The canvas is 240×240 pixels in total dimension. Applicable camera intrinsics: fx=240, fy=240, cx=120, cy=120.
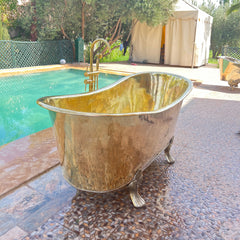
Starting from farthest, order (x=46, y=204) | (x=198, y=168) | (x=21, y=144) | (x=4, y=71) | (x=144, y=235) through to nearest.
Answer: (x=4, y=71), (x=21, y=144), (x=198, y=168), (x=46, y=204), (x=144, y=235)

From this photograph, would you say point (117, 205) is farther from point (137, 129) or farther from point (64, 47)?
point (64, 47)

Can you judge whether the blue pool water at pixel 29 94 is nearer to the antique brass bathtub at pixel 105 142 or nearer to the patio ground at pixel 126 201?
the patio ground at pixel 126 201

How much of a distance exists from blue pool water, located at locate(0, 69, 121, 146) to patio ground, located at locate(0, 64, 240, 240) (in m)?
1.33

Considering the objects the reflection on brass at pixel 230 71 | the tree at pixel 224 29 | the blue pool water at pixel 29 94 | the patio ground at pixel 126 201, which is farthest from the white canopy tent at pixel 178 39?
the patio ground at pixel 126 201

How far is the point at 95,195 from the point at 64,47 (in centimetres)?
704

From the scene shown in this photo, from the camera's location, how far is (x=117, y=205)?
1.33m

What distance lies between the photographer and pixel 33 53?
22.9 feet

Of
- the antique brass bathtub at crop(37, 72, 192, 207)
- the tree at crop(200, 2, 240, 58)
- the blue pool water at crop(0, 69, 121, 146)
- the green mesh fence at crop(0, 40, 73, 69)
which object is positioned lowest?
the blue pool water at crop(0, 69, 121, 146)

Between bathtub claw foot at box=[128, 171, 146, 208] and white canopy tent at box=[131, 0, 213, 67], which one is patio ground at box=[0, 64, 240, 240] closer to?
bathtub claw foot at box=[128, 171, 146, 208]

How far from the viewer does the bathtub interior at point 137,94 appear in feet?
5.80

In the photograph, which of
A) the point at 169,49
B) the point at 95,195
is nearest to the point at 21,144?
the point at 95,195

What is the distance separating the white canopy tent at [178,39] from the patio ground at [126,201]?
614cm

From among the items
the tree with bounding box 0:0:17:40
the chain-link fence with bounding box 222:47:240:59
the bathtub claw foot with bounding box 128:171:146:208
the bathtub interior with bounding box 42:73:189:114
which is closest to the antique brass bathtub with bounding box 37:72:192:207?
the bathtub claw foot with bounding box 128:171:146:208

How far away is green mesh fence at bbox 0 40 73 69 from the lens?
6.34 metres
